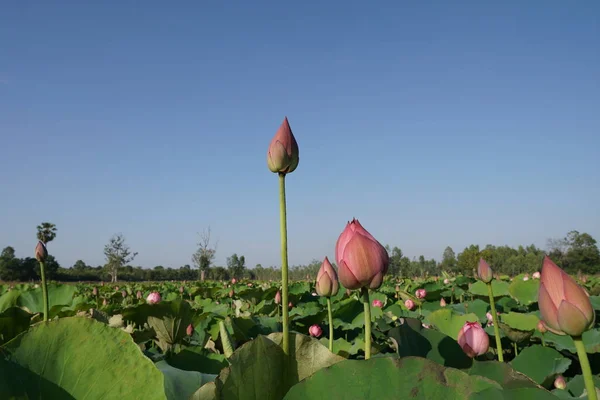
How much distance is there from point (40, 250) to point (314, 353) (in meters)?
1.05

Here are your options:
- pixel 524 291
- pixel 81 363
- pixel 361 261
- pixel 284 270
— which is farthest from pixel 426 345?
pixel 524 291

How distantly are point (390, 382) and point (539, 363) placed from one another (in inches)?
59.5

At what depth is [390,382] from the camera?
1.52 feet

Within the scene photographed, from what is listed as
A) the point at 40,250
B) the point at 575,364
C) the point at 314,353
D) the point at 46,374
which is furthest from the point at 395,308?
the point at 46,374

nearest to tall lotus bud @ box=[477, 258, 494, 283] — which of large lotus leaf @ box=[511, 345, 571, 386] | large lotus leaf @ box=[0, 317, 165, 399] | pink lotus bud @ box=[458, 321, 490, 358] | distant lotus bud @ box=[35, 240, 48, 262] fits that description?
pink lotus bud @ box=[458, 321, 490, 358]

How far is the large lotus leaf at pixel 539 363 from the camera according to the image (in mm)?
1595

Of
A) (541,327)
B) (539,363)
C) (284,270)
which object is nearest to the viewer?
(284,270)

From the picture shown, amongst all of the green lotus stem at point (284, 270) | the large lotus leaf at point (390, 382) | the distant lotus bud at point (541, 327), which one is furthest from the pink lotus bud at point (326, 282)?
the distant lotus bud at point (541, 327)

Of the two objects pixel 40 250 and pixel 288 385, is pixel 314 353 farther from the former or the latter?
pixel 40 250

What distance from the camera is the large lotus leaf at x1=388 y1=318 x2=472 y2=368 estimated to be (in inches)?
34.4

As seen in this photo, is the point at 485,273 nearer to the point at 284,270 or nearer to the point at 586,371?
the point at 586,371

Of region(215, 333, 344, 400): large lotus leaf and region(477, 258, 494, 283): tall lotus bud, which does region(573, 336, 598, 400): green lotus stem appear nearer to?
region(215, 333, 344, 400): large lotus leaf

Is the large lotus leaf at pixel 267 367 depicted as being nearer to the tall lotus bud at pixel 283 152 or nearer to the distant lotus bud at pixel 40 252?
the tall lotus bud at pixel 283 152

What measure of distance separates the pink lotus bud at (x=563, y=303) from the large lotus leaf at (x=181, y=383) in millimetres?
505
